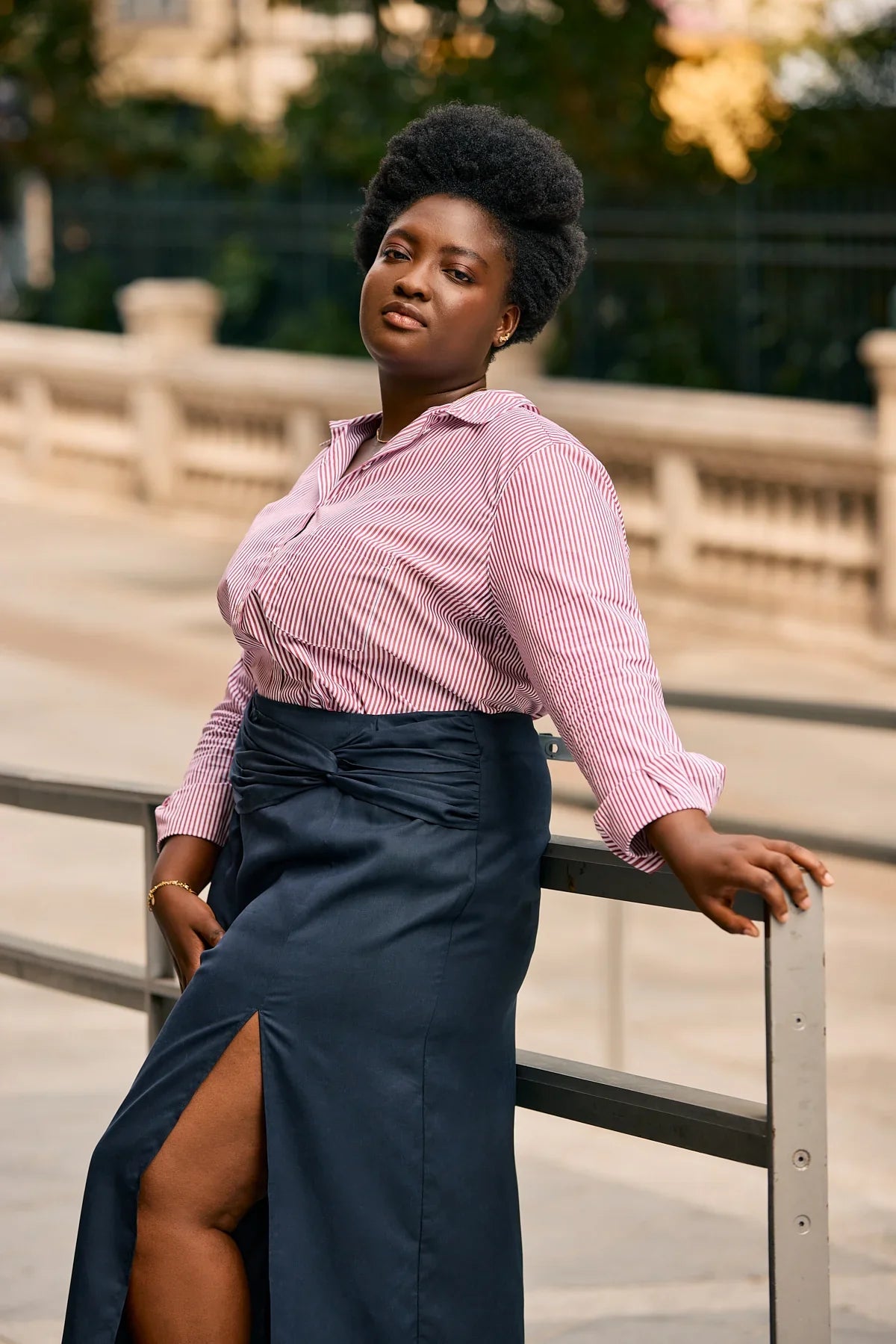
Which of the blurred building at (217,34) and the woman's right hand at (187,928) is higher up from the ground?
the blurred building at (217,34)

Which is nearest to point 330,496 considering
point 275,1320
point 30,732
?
point 275,1320

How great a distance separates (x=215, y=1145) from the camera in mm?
2402

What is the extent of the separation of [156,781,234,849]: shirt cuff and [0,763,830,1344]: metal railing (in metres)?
0.46

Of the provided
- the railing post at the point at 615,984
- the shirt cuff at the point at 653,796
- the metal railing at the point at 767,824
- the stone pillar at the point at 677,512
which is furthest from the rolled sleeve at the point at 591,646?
the stone pillar at the point at 677,512

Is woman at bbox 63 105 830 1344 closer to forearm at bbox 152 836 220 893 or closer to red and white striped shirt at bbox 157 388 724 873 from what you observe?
red and white striped shirt at bbox 157 388 724 873

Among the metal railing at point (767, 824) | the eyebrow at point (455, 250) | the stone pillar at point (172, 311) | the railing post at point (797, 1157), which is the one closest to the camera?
the railing post at point (797, 1157)

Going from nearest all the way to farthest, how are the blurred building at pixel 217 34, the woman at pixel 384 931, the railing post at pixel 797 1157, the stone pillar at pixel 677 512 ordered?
the railing post at pixel 797 1157 < the woman at pixel 384 931 < the stone pillar at pixel 677 512 < the blurred building at pixel 217 34

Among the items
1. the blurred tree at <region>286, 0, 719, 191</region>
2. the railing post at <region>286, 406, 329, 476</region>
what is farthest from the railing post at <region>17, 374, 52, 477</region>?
the blurred tree at <region>286, 0, 719, 191</region>

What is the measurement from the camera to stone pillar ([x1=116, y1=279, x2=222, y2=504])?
1608 cm

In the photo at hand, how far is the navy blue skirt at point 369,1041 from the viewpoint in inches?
93.7

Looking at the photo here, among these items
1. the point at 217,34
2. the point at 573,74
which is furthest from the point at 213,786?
the point at 217,34

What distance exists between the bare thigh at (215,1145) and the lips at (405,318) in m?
0.82

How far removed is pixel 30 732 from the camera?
9492mm

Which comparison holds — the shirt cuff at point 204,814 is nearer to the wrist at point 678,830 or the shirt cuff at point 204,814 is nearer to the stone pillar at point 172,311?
the wrist at point 678,830
